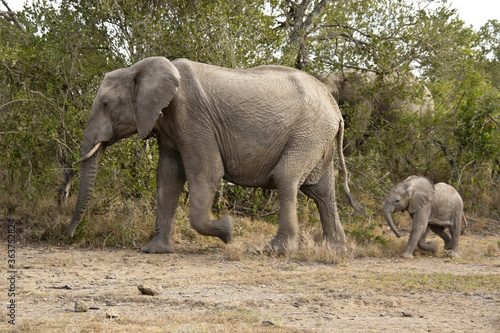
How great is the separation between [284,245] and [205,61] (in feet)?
11.4

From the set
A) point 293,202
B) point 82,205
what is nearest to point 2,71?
point 82,205

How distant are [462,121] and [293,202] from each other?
6204mm

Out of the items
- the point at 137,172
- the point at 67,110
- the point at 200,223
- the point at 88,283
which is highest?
the point at 67,110

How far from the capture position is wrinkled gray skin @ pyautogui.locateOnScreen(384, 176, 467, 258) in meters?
8.51

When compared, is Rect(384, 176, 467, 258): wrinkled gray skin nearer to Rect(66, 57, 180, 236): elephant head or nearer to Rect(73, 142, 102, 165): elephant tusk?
Rect(66, 57, 180, 236): elephant head

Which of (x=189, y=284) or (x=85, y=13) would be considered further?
(x=85, y=13)

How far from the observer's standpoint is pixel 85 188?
7586 mm

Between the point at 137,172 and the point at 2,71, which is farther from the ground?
the point at 2,71

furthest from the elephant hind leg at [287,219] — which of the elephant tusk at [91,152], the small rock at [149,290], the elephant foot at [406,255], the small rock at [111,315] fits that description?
the small rock at [111,315]

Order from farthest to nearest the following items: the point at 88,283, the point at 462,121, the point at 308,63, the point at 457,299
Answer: the point at 462,121
the point at 308,63
the point at 88,283
the point at 457,299

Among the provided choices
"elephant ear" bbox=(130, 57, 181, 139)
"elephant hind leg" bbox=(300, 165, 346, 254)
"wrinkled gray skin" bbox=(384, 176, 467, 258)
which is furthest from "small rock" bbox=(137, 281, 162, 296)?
"wrinkled gray skin" bbox=(384, 176, 467, 258)

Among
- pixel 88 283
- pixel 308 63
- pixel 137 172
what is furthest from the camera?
pixel 308 63

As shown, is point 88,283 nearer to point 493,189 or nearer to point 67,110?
point 67,110

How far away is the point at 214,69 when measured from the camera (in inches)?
314
